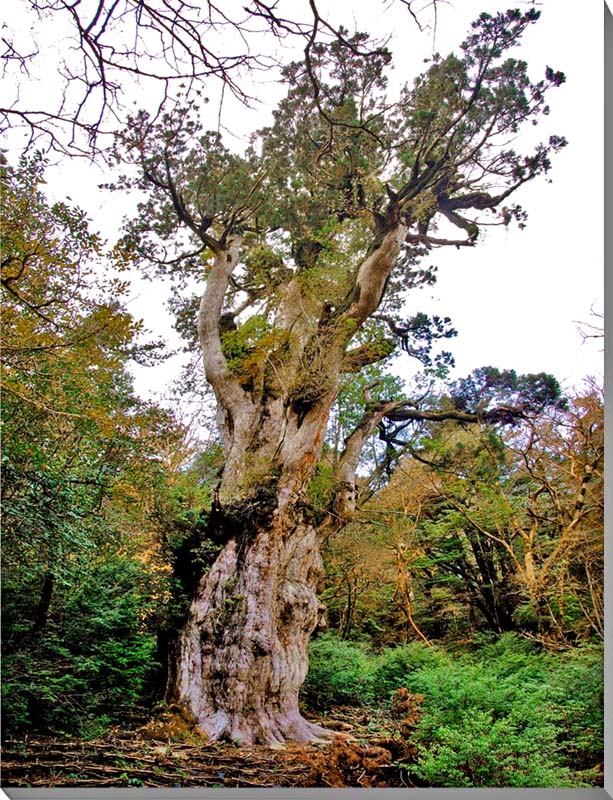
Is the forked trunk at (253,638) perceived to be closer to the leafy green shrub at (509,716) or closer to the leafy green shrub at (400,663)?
the leafy green shrub at (400,663)

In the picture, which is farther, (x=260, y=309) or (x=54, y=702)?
(x=260, y=309)

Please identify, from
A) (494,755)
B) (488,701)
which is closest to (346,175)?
(488,701)

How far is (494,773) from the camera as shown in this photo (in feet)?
8.70

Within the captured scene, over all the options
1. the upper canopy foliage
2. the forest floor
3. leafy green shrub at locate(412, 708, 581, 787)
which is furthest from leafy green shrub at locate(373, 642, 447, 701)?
the upper canopy foliage

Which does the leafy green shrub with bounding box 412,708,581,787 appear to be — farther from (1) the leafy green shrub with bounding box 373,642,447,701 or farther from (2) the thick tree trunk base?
(2) the thick tree trunk base

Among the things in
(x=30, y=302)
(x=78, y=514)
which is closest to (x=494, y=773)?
(x=78, y=514)

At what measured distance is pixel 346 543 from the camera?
11.7 ft

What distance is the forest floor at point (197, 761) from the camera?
8.54ft

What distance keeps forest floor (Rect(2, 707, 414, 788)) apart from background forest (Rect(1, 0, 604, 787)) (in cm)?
6

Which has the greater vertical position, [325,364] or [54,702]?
[325,364]

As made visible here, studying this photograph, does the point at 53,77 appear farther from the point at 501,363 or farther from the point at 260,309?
the point at 501,363

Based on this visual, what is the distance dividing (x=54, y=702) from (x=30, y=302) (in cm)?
181

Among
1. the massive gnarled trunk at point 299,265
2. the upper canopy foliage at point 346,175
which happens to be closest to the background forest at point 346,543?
the massive gnarled trunk at point 299,265

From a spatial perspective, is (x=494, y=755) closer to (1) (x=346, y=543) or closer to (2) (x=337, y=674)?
(2) (x=337, y=674)
